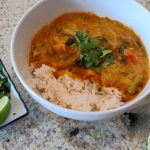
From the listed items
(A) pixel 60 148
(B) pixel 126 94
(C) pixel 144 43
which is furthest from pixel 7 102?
(C) pixel 144 43

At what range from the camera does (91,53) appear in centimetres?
100

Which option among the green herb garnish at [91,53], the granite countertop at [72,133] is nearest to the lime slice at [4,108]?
the granite countertop at [72,133]

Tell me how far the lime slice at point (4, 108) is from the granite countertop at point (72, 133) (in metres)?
0.05

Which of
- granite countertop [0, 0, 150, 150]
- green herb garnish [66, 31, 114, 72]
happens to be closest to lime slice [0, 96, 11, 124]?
granite countertop [0, 0, 150, 150]

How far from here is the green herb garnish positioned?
39.1 inches

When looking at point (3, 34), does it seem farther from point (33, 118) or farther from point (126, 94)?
point (126, 94)

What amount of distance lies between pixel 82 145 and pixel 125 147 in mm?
110

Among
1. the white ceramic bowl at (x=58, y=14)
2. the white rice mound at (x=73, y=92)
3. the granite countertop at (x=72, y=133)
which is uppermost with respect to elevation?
the white ceramic bowl at (x=58, y=14)

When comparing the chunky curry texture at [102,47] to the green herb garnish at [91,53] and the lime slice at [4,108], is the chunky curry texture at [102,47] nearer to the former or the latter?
the green herb garnish at [91,53]

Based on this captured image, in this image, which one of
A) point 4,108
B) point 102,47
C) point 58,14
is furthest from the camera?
point 58,14

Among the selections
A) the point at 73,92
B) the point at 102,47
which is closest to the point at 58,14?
the point at 102,47

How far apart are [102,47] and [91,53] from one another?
0.17ft

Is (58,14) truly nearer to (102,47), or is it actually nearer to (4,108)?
(102,47)

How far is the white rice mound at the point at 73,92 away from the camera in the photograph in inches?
36.2
